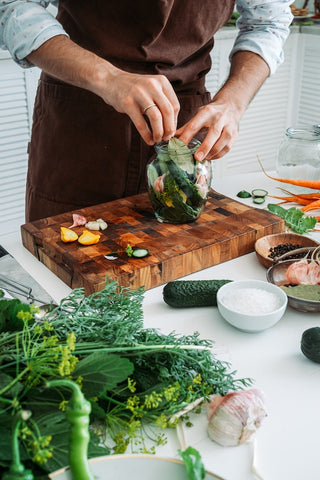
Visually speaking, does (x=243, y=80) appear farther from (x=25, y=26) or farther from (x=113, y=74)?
(x=25, y=26)

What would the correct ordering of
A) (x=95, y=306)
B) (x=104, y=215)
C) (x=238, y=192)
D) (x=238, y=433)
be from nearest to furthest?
(x=238, y=433) < (x=95, y=306) < (x=104, y=215) < (x=238, y=192)

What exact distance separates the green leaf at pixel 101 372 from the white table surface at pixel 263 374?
13 cm

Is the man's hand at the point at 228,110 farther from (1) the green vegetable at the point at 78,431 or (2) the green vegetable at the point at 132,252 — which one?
(1) the green vegetable at the point at 78,431

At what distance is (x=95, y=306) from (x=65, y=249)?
34cm

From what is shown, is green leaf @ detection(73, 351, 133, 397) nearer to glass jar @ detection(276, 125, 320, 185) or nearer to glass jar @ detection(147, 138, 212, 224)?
glass jar @ detection(147, 138, 212, 224)

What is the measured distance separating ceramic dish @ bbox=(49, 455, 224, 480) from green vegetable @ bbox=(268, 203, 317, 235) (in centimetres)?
89

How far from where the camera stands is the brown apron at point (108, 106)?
4.66 ft

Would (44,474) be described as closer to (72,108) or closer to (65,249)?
(65,249)

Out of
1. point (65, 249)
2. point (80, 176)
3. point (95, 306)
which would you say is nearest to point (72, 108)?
point (80, 176)

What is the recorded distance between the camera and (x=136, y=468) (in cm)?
59

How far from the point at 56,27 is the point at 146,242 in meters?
0.55

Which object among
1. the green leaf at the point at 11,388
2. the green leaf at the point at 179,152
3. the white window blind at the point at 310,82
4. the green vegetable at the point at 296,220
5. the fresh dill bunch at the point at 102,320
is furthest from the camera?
the white window blind at the point at 310,82

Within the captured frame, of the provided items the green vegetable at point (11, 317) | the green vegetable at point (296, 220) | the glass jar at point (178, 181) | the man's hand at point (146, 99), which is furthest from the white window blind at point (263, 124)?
the green vegetable at point (11, 317)

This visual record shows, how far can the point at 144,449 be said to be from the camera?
0.67 metres
